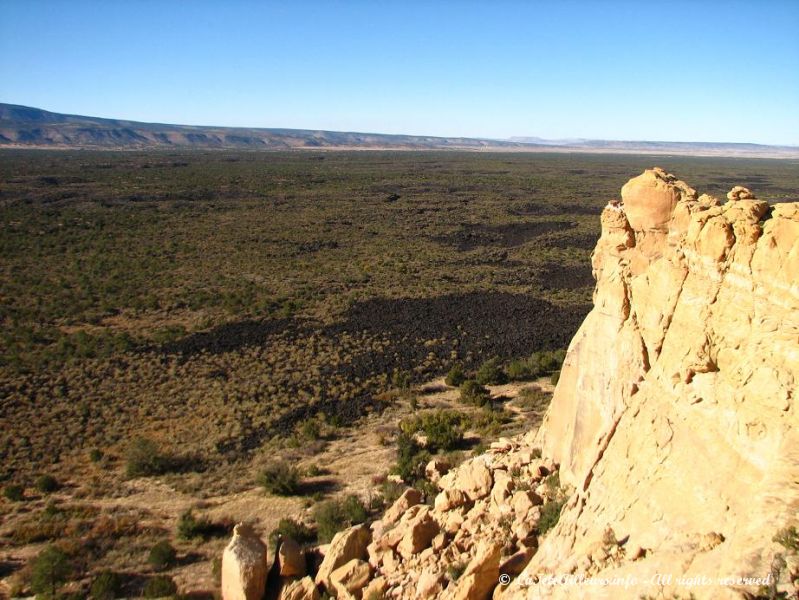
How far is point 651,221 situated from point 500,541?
6.27 m

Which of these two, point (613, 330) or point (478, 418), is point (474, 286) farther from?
point (613, 330)

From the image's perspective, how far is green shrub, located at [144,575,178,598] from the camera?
35.7 ft

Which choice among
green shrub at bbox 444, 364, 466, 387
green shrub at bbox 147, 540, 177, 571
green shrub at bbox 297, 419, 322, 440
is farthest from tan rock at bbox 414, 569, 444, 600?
green shrub at bbox 444, 364, 466, 387

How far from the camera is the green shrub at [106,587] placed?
10.9 meters

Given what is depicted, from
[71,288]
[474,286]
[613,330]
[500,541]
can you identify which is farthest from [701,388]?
[71,288]

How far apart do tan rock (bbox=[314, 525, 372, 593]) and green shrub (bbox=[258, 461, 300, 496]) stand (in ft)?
15.5

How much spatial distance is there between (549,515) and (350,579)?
11.8 feet

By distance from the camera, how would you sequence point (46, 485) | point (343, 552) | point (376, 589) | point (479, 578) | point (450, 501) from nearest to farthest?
point (479, 578) < point (376, 589) < point (343, 552) < point (450, 501) < point (46, 485)

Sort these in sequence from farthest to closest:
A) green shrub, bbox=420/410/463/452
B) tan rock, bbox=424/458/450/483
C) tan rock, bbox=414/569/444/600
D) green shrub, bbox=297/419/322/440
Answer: green shrub, bbox=297/419/322/440, green shrub, bbox=420/410/463/452, tan rock, bbox=424/458/450/483, tan rock, bbox=414/569/444/600

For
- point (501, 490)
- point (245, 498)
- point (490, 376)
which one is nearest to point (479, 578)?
point (501, 490)

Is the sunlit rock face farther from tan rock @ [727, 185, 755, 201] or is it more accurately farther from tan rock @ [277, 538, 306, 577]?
tan rock @ [277, 538, 306, 577]

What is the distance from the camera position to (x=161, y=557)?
38.8 ft

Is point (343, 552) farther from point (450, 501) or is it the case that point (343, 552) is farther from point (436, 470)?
point (436, 470)

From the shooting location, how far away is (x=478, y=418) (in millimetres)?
18656
